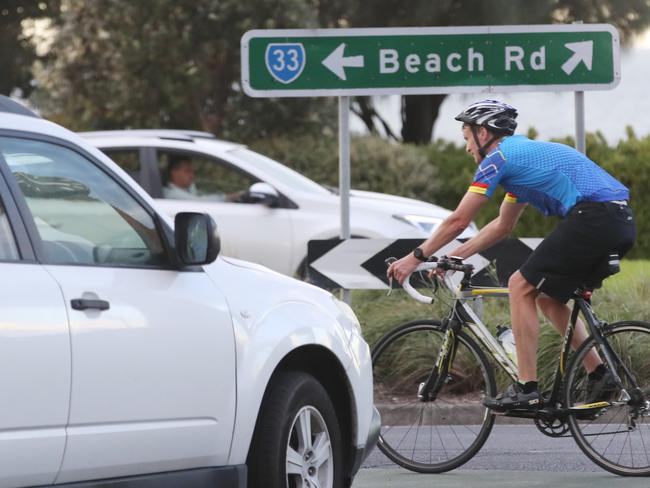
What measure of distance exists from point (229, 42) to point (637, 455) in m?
18.6

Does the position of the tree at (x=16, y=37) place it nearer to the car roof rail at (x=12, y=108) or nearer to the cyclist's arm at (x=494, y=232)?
the cyclist's arm at (x=494, y=232)

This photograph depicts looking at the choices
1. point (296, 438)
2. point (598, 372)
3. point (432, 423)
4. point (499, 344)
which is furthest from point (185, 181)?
point (296, 438)

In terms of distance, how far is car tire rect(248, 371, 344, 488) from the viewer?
5320mm

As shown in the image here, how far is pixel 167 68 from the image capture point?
81.7 feet

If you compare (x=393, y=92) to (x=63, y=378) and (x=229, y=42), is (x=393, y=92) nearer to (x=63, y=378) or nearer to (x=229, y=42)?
(x=63, y=378)

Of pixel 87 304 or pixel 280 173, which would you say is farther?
pixel 280 173

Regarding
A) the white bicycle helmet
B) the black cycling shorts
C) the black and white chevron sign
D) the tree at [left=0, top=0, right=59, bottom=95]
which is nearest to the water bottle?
the black cycling shorts

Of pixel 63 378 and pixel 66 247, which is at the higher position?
pixel 66 247

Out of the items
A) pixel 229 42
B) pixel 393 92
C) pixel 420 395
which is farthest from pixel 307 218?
pixel 229 42

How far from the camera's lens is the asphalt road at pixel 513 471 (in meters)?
7.17

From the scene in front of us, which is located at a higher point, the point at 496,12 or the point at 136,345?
the point at 496,12

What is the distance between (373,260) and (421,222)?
3840 mm

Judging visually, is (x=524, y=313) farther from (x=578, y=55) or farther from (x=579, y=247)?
(x=578, y=55)

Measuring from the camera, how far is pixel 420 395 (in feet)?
25.8
